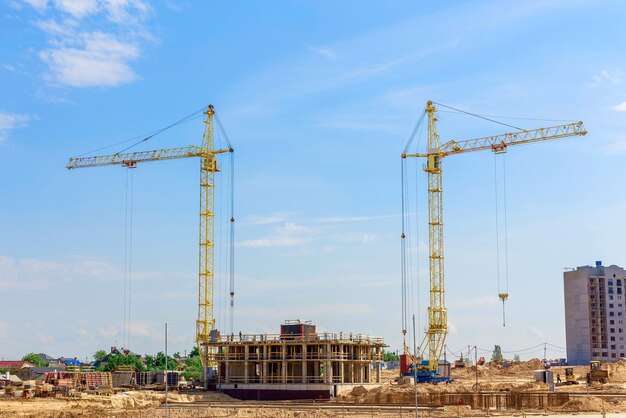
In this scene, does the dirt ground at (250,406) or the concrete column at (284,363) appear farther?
the concrete column at (284,363)

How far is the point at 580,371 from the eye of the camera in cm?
17925

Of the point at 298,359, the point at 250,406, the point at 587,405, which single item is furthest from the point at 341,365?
the point at 587,405

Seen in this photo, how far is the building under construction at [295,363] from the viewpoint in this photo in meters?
116

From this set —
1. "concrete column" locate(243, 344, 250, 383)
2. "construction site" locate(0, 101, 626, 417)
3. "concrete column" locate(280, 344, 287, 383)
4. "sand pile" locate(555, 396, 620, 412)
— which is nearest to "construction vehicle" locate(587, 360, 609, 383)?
"construction site" locate(0, 101, 626, 417)

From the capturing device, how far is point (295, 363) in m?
120

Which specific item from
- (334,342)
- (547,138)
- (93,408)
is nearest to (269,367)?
(334,342)

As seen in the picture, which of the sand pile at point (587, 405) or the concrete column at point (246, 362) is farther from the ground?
the concrete column at point (246, 362)

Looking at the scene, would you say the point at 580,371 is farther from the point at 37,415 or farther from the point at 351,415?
the point at 37,415

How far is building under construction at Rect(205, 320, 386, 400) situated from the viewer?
116 metres

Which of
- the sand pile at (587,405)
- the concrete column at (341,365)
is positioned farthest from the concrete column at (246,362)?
the sand pile at (587,405)

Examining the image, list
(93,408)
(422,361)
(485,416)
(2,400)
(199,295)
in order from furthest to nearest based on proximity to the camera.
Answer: (199,295) < (422,361) < (2,400) < (93,408) < (485,416)

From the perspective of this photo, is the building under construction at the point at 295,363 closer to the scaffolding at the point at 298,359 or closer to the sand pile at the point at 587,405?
the scaffolding at the point at 298,359

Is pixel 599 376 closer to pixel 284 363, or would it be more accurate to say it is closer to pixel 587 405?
pixel 587 405

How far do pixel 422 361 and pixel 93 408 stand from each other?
232 ft
